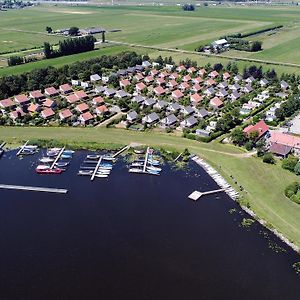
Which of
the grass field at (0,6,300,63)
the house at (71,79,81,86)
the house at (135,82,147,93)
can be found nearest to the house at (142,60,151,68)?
the house at (135,82,147,93)

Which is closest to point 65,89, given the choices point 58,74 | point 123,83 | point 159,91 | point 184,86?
point 58,74

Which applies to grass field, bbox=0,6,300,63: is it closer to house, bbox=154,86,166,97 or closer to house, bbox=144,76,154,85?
house, bbox=144,76,154,85

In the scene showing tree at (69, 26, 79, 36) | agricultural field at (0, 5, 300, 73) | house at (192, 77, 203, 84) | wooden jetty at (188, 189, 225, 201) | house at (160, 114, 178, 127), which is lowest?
wooden jetty at (188, 189, 225, 201)

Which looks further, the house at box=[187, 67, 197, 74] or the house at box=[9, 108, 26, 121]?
the house at box=[187, 67, 197, 74]

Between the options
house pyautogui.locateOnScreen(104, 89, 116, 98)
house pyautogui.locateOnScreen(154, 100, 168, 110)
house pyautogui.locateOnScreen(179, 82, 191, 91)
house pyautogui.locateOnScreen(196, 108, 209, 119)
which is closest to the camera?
house pyautogui.locateOnScreen(196, 108, 209, 119)

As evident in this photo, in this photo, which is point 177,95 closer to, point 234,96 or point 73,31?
point 234,96

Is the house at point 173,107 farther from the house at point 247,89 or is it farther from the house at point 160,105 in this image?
the house at point 247,89

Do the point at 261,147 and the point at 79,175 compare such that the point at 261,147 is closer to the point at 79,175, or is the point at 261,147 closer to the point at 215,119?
the point at 215,119
